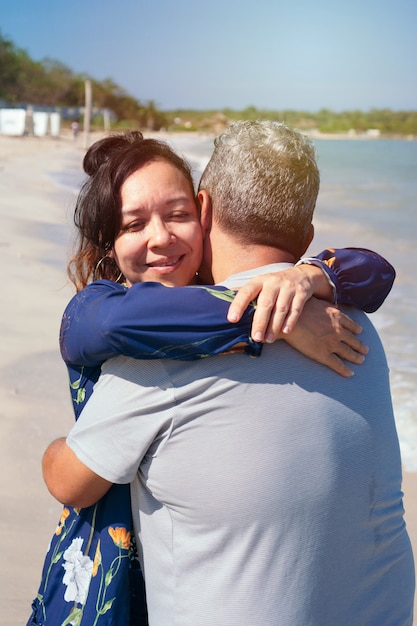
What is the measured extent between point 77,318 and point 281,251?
446 mm

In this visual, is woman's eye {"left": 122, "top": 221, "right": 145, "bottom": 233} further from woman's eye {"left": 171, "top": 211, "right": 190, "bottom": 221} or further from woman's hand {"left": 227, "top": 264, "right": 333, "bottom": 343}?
woman's hand {"left": 227, "top": 264, "right": 333, "bottom": 343}

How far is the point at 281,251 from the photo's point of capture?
163cm

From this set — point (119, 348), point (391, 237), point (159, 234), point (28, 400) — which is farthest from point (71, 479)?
point (391, 237)

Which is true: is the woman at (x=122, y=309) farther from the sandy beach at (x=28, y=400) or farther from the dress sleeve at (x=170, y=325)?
the sandy beach at (x=28, y=400)

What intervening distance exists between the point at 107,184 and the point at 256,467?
2.82ft

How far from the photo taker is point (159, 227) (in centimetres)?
194

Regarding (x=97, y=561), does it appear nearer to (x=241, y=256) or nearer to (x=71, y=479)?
(x=71, y=479)

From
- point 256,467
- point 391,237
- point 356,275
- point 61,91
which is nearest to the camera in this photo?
point 256,467

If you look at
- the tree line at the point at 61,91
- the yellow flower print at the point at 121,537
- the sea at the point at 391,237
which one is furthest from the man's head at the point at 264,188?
the tree line at the point at 61,91

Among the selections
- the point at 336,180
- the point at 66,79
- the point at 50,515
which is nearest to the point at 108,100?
the point at 66,79

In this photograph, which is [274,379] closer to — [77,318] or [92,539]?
[77,318]

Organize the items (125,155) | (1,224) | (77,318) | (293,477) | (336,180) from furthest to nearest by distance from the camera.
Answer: (336,180)
(1,224)
(125,155)
(77,318)
(293,477)

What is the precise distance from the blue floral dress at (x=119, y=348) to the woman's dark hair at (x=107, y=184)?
31cm

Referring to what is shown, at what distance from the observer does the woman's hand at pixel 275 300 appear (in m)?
1.42
